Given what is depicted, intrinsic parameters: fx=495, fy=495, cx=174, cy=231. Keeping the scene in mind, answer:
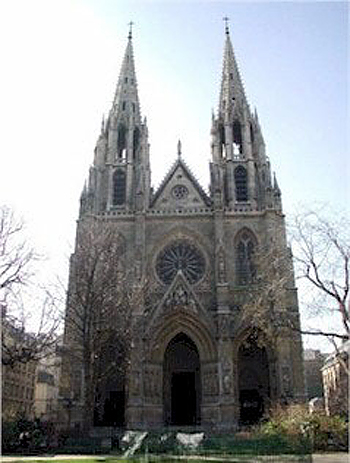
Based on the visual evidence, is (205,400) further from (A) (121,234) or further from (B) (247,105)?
(B) (247,105)

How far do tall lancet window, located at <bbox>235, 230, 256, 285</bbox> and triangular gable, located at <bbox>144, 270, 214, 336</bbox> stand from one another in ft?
13.3

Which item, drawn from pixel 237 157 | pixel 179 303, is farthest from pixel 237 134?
pixel 179 303

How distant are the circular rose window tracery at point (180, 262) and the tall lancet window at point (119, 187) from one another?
5954mm

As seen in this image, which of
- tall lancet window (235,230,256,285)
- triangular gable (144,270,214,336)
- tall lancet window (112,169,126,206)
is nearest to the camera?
triangular gable (144,270,214,336)

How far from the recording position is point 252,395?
110 feet

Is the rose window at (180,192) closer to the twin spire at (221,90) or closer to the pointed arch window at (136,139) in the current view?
the pointed arch window at (136,139)

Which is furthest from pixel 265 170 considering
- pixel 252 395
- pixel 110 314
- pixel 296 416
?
pixel 296 416

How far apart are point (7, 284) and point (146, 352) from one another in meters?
14.4

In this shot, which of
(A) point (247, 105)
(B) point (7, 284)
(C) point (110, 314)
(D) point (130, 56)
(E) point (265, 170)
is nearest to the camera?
(B) point (7, 284)

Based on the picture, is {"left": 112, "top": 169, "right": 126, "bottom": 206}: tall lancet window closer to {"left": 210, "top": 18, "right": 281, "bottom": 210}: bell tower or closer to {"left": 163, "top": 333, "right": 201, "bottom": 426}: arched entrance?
{"left": 210, "top": 18, "right": 281, "bottom": 210}: bell tower

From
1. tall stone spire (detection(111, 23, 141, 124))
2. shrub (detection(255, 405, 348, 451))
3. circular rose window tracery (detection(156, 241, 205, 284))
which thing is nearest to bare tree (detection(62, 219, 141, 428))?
circular rose window tracery (detection(156, 241, 205, 284))

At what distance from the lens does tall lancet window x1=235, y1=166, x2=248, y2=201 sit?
128 ft

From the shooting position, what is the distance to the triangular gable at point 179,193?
125 feet

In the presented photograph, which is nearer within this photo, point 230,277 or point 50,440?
point 50,440
